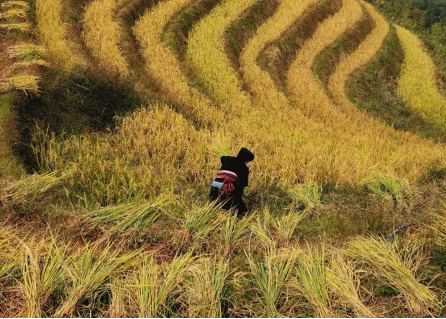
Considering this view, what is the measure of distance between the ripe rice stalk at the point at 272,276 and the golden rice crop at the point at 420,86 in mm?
10004

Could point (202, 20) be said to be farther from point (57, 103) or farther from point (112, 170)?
point (112, 170)

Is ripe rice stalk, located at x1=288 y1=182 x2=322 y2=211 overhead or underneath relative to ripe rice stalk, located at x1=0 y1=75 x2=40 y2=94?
overhead

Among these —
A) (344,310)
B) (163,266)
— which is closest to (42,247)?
(163,266)

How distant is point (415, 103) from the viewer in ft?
37.9

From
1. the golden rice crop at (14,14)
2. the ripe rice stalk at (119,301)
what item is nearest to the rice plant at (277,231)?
the ripe rice stalk at (119,301)

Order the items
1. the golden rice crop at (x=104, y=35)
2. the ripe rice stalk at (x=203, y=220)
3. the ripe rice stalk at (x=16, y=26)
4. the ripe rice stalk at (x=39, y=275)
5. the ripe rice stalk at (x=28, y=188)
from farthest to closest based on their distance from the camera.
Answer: the golden rice crop at (x=104, y=35) → the ripe rice stalk at (x=16, y=26) → the ripe rice stalk at (x=28, y=188) → the ripe rice stalk at (x=203, y=220) → the ripe rice stalk at (x=39, y=275)

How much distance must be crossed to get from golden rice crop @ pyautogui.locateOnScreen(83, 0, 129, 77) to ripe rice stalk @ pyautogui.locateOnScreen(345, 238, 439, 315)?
19.9ft

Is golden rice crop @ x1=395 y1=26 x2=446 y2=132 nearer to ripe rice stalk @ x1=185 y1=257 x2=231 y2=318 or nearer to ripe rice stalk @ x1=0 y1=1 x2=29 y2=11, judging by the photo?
ripe rice stalk @ x1=185 y1=257 x2=231 y2=318

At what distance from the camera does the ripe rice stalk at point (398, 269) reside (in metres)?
2.21

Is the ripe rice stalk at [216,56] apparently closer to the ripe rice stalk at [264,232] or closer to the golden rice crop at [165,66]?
the golden rice crop at [165,66]

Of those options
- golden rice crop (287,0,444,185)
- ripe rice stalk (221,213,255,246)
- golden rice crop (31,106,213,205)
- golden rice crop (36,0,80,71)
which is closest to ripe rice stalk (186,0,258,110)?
golden rice crop (287,0,444,185)

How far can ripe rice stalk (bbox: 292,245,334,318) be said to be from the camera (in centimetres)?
216

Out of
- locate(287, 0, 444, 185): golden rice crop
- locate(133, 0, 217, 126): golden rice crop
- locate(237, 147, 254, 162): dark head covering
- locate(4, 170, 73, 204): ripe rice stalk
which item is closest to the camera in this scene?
locate(4, 170, 73, 204): ripe rice stalk

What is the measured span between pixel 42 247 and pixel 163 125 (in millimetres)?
3520
